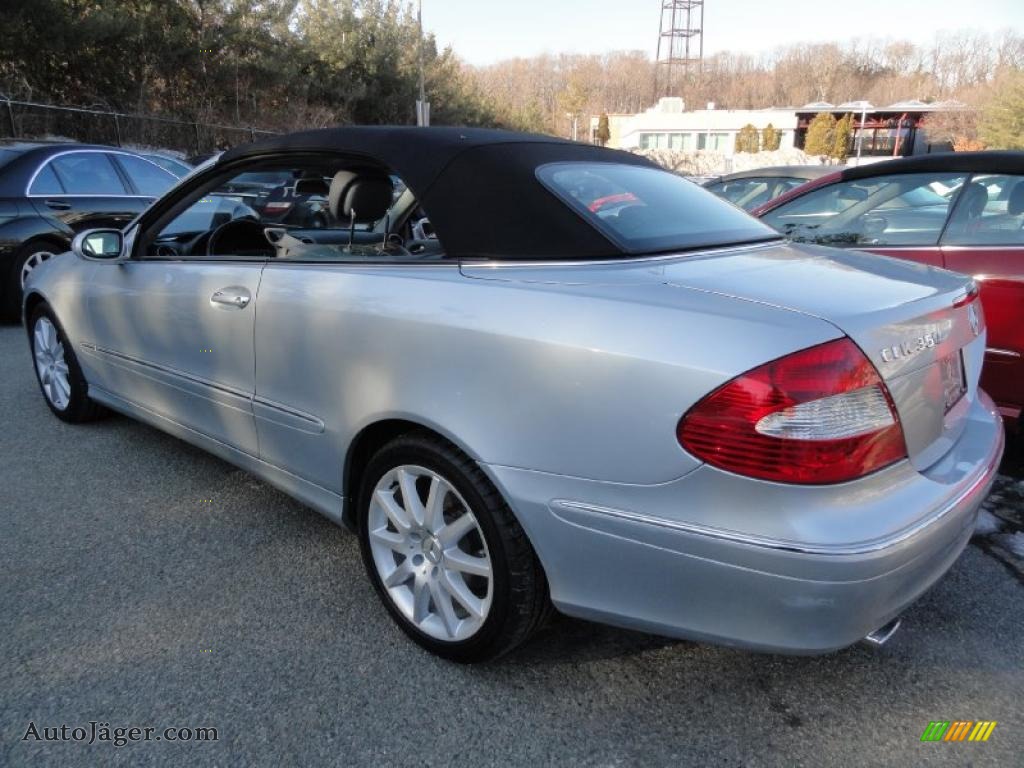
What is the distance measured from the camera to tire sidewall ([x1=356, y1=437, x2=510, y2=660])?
1898 millimetres

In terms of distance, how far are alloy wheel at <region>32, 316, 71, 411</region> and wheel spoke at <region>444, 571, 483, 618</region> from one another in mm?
2932

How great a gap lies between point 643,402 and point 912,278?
3.37 feet

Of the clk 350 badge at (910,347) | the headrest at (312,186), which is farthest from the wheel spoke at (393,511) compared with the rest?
the headrest at (312,186)

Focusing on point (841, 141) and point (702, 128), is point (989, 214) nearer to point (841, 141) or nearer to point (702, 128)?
point (841, 141)

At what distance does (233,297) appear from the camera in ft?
8.59

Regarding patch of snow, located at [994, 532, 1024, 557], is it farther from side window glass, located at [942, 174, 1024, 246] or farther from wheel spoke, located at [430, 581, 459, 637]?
wheel spoke, located at [430, 581, 459, 637]

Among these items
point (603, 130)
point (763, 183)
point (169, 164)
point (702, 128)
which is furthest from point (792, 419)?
point (603, 130)

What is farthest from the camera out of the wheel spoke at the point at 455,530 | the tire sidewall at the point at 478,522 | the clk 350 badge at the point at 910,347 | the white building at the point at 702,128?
the white building at the point at 702,128

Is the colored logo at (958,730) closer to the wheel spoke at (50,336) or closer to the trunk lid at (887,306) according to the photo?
the trunk lid at (887,306)

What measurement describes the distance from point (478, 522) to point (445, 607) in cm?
34

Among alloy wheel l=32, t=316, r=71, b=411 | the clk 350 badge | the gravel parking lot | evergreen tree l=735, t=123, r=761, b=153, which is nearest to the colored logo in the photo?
the gravel parking lot

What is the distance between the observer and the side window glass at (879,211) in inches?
144

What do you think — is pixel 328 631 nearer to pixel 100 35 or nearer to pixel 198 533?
pixel 198 533

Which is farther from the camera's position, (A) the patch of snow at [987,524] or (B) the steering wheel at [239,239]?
(B) the steering wheel at [239,239]
